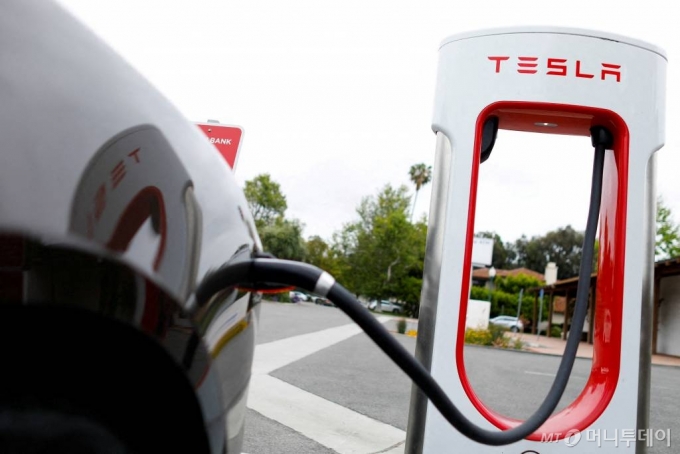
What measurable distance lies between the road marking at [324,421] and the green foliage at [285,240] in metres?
37.7

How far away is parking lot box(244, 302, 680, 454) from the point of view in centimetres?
465

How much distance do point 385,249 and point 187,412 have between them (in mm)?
46839

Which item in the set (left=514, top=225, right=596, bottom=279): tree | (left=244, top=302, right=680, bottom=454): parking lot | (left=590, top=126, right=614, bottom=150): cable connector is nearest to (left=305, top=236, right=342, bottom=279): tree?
(left=514, top=225, right=596, bottom=279): tree

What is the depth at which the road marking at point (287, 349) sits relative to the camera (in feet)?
28.5

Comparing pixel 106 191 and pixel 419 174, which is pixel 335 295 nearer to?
pixel 106 191

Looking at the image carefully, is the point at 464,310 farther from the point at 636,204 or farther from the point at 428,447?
the point at 636,204

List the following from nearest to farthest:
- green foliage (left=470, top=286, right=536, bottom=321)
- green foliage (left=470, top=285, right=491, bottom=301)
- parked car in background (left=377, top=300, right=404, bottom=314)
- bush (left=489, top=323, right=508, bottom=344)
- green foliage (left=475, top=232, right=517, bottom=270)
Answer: bush (left=489, top=323, right=508, bottom=344) → green foliage (left=470, top=285, right=491, bottom=301) → green foliage (left=470, top=286, right=536, bottom=321) → parked car in background (left=377, top=300, right=404, bottom=314) → green foliage (left=475, top=232, right=517, bottom=270)

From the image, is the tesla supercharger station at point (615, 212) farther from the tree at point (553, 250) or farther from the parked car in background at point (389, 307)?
the tree at point (553, 250)

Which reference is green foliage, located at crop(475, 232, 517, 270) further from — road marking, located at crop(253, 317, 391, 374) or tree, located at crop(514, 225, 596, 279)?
road marking, located at crop(253, 317, 391, 374)

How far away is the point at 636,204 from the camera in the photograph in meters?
2.10

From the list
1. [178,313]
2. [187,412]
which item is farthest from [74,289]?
[187,412]

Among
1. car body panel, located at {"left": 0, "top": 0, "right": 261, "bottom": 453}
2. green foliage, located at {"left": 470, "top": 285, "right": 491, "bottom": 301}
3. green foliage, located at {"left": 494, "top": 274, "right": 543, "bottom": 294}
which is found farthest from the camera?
green foliage, located at {"left": 494, "top": 274, "right": 543, "bottom": 294}

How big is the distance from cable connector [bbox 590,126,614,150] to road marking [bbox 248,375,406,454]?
113 inches

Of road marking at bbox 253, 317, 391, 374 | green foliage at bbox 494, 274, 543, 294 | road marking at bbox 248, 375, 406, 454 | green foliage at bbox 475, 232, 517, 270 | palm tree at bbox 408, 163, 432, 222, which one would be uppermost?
palm tree at bbox 408, 163, 432, 222
